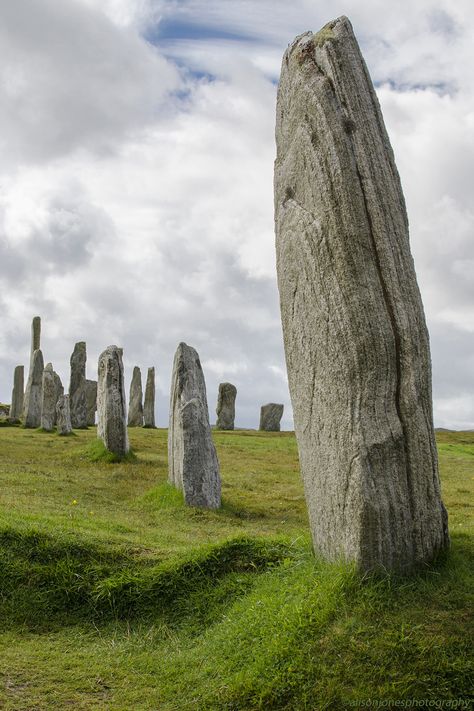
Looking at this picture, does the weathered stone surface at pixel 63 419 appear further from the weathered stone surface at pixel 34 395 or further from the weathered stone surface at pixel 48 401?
the weathered stone surface at pixel 34 395

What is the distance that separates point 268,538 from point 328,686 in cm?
329

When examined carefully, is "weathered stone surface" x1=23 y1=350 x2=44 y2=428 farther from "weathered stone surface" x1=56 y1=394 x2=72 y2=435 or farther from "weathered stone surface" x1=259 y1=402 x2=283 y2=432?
"weathered stone surface" x1=259 y1=402 x2=283 y2=432

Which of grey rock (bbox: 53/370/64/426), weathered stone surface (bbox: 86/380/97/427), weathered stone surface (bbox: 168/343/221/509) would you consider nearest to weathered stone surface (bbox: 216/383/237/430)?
weathered stone surface (bbox: 86/380/97/427)

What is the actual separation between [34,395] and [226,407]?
1045cm

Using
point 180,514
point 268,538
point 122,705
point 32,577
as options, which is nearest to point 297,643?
point 122,705

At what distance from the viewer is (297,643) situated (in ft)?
23.1

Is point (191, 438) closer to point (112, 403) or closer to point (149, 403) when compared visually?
point (112, 403)

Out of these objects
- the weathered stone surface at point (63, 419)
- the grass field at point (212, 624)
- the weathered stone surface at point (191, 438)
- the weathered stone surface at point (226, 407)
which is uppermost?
the weathered stone surface at point (226, 407)

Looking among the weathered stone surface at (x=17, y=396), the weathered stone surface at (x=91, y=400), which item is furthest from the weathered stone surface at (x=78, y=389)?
the weathered stone surface at (x=17, y=396)

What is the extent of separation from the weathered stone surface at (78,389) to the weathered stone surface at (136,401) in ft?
18.0

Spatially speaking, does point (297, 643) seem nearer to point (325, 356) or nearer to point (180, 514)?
point (325, 356)

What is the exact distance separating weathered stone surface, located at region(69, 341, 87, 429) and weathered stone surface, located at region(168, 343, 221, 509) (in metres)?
20.8

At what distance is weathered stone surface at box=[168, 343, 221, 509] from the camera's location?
51.7ft

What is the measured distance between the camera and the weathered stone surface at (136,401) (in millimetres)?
43438
